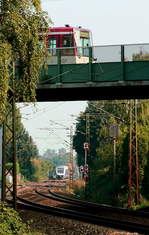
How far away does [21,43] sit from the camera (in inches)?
830

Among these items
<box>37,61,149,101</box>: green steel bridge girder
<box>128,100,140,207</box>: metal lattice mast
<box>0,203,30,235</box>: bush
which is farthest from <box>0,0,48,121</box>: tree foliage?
<box>128,100,140,207</box>: metal lattice mast

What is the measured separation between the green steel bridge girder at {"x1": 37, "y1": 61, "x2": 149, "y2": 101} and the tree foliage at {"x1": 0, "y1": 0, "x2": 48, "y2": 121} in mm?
6571

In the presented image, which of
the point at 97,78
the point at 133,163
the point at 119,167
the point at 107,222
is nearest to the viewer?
the point at 107,222

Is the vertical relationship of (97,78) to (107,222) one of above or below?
above

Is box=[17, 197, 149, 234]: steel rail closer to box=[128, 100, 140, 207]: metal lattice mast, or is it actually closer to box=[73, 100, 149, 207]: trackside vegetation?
box=[128, 100, 140, 207]: metal lattice mast

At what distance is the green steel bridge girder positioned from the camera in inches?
1145

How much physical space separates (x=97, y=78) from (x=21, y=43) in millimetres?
9199

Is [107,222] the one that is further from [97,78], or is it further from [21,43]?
[21,43]

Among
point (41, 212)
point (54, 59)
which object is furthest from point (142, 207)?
point (54, 59)

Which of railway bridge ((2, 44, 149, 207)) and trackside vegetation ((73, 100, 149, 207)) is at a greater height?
railway bridge ((2, 44, 149, 207))

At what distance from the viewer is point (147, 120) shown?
60938mm

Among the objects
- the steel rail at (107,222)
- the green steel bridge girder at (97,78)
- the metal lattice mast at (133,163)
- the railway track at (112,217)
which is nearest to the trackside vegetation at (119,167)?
the metal lattice mast at (133,163)

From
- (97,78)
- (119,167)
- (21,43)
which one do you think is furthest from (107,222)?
(119,167)

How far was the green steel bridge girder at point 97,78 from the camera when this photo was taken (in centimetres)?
2908
